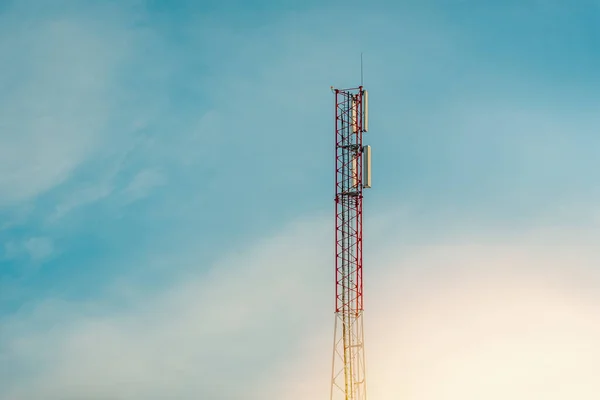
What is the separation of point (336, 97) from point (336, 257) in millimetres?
17600

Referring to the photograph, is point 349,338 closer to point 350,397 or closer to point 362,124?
point 350,397

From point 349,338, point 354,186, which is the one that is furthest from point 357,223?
point 349,338

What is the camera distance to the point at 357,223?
126688 mm

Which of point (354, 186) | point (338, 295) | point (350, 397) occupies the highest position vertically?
point (354, 186)

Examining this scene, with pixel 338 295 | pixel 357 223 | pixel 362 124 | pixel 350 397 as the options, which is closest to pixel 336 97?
pixel 362 124

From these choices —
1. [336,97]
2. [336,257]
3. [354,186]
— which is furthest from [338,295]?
[336,97]

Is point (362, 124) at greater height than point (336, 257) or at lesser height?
greater

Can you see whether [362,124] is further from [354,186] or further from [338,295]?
[338,295]

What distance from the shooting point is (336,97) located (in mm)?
127375

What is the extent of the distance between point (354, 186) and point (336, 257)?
319 inches

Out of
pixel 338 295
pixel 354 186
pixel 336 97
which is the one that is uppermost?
pixel 336 97

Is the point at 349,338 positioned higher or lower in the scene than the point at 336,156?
lower

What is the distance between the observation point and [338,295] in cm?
12588

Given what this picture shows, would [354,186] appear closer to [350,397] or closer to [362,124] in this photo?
[362,124]
